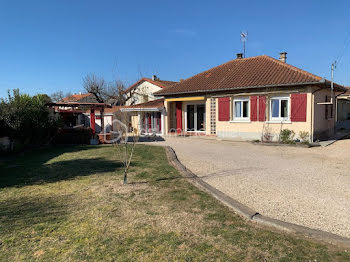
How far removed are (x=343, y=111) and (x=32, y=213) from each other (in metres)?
35.0

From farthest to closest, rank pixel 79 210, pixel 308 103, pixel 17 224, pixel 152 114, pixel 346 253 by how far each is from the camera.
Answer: pixel 152 114
pixel 308 103
pixel 79 210
pixel 17 224
pixel 346 253

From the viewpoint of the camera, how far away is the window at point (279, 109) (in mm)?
15578

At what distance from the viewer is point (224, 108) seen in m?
17.9

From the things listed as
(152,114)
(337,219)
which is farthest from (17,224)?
(152,114)

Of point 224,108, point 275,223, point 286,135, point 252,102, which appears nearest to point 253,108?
point 252,102

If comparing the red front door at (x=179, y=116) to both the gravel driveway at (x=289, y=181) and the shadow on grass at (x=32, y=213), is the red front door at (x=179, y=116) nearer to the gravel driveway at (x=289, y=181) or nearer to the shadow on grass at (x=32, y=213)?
the gravel driveway at (x=289, y=181)

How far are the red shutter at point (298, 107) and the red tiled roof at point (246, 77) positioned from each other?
2.99 ft

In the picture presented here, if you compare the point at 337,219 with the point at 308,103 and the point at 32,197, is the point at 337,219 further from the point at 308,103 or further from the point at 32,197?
the point at 308,103

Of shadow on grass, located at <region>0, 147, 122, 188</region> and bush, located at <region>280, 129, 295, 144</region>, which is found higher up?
bush, located at <region>280, 129, 295, 144</region>

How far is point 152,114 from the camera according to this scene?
930 inches

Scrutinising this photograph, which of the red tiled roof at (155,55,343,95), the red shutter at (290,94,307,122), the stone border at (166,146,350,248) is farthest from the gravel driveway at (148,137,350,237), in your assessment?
the red tiled roof at (155,55,343,95)

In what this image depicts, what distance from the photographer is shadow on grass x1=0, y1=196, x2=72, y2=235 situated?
4238 millimetres

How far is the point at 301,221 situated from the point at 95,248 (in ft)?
10.5

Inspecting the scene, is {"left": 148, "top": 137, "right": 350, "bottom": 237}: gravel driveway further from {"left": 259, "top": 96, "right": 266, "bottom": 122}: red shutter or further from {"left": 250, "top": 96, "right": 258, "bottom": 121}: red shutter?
{"left": 250, "top": 96, "right": 258, "bottom": 121}: red shutter
